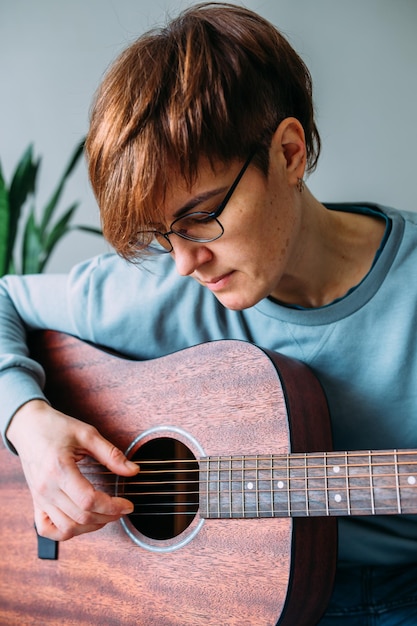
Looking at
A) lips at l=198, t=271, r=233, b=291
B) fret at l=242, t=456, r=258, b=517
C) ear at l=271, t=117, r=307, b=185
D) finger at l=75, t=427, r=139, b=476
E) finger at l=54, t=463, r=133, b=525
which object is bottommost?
finger at l=54, t=463, r=133, b=525

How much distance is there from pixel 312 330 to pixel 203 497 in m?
0.31

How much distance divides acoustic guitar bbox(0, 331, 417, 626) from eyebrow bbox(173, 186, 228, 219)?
→ 0.24 metres

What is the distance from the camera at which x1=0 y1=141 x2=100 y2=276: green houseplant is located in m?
1.75

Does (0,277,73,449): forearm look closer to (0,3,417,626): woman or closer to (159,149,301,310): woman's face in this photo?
(0,3,417,626): woman

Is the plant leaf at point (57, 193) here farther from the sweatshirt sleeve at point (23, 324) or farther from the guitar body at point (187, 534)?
the guitar body at point (187, 534)

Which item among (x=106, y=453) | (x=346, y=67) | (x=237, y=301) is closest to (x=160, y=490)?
(x=106, y=453)

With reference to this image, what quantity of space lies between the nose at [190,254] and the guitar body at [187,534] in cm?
16

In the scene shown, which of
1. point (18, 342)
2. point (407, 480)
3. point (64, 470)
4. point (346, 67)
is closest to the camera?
point (407, 480)

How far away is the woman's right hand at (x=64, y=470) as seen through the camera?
992 millimetres

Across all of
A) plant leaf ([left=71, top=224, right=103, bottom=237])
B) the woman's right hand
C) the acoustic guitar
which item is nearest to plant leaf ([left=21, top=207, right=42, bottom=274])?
plant leaf ([left=71, top=224, right=103, bottom=237])

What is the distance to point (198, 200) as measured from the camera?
87 centimetres

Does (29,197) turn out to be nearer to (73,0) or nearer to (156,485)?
(73,0)

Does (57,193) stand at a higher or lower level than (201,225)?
lower

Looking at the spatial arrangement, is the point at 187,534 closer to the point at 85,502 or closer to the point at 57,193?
the point at 85,502
